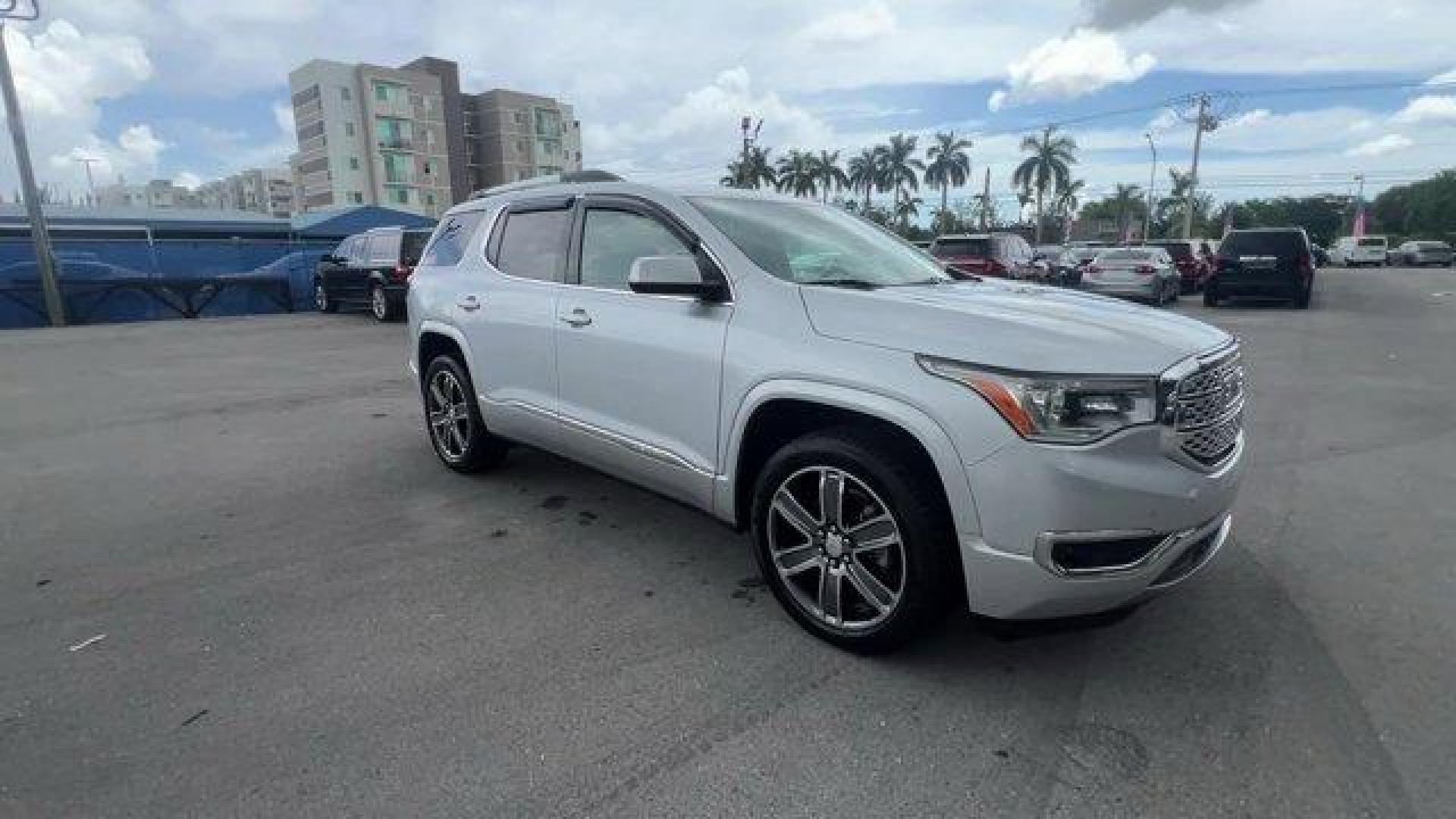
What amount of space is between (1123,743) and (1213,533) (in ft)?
2.63

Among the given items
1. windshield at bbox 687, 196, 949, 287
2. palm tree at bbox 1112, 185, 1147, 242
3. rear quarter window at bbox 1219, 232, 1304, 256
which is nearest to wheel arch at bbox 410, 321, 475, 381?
windshield at bbox 687, 196, 949, 287

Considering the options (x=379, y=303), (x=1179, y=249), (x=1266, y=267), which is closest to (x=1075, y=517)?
(x=379, y=303)

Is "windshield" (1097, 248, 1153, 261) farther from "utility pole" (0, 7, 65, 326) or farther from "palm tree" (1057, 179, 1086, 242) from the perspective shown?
"palm tree" (1057, 179, 1086, 242)

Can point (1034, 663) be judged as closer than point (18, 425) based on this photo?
Yes

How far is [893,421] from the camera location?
2658 millimetres

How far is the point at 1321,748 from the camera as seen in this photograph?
2.42 meters

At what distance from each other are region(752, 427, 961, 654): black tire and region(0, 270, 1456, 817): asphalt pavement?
15 cm

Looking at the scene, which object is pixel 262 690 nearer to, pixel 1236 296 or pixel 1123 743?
pixel 1123 743

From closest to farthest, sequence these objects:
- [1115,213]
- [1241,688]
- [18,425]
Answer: [1241,688], [18,425], [1115,213]

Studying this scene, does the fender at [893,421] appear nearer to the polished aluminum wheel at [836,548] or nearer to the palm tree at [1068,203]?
the polished aluminum wheel at [836,548]

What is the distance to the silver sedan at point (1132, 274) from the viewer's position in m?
17.2

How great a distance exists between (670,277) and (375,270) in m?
15.7

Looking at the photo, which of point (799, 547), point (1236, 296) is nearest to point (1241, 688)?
point (799, 547)

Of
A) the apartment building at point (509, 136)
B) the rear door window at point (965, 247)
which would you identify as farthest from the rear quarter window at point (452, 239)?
the apartment building at point (509, 136)
